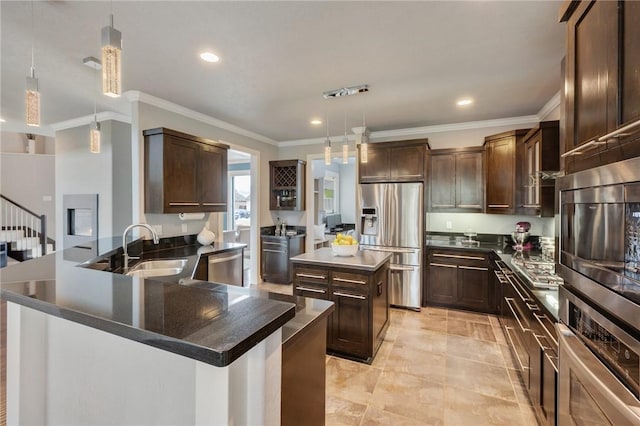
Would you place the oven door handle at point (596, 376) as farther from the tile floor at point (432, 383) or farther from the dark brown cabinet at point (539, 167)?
the dark brown cabinet at point (539, 167)

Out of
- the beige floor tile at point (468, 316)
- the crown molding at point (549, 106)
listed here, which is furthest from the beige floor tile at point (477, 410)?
the crown molding at point (549, 106)

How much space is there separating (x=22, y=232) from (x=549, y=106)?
9.25m

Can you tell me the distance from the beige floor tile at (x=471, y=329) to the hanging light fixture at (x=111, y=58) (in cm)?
378

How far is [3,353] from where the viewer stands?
263 centimetres

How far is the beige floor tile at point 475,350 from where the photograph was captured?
2.83 meters

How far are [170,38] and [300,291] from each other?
2432mm

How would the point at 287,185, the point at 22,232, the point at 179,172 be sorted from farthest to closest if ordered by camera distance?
the point at 22,232 < the point at 287,185 < the point at 179,172

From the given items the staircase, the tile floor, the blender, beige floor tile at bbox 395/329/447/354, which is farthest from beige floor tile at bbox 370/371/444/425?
the staircase

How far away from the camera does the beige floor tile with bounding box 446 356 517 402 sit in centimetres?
235

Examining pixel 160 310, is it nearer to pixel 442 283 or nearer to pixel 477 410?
pixel 477 410

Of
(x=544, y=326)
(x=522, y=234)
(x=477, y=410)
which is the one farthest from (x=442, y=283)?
(x=544, y=326)

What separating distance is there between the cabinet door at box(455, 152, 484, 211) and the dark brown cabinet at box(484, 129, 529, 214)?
0.16 m

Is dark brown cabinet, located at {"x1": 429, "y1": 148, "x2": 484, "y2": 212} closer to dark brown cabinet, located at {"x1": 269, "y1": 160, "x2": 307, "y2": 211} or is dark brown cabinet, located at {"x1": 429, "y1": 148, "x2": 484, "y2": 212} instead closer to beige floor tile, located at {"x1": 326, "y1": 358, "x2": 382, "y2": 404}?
dark brown cabinet, located at {"x1": 269, "y1": 160, "x2": 307, "y2": 211}

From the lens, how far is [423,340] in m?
→ 3.23
